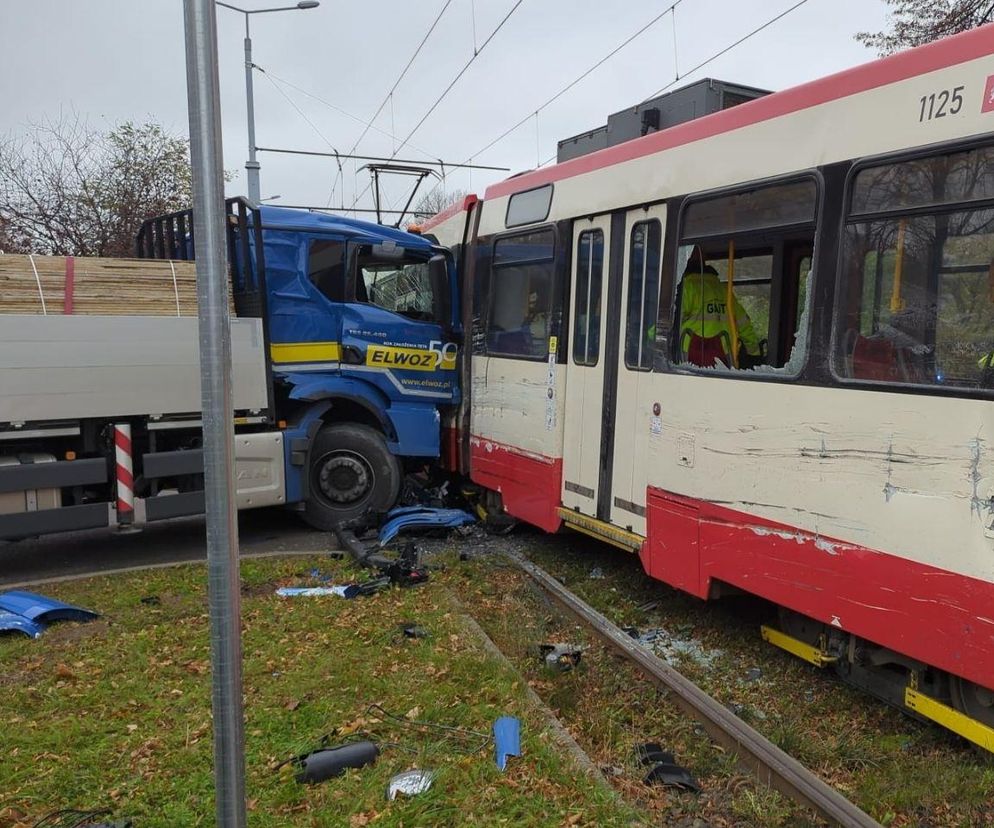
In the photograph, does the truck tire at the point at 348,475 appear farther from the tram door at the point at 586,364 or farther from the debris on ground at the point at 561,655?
the debris on ground at the point at 561,655

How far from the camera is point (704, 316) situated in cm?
501

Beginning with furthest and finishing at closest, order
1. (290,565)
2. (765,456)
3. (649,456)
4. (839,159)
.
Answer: (290,565) < (649,456) < (765,456) < (839,159)

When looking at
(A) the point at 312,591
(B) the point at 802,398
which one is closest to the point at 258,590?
(A) the point at 312,591

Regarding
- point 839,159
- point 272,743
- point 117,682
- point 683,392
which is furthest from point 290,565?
point 839,159

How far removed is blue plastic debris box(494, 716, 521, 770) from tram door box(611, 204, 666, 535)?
2.05m

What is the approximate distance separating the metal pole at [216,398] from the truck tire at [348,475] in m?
5.65

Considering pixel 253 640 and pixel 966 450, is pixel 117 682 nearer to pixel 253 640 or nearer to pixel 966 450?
pixel 253 640

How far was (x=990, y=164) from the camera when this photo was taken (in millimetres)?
3166

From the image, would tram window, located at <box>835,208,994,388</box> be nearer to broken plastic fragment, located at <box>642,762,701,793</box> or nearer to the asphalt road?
broken plastic fragment, located at <box>642,762,701,793</box>

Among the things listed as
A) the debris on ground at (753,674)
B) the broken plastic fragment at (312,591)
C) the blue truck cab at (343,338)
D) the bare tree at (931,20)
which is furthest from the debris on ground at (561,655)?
the bare tree at (931,20)

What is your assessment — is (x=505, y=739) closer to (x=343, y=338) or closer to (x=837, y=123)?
(x=837, y=123)

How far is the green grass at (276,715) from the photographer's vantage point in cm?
297

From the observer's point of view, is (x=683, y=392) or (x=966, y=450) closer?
(x=966, y=450)

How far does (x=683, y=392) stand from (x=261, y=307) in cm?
397
